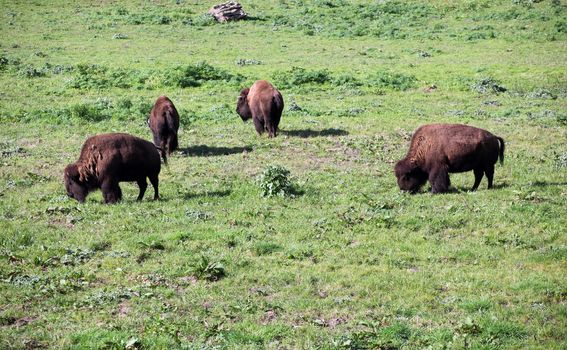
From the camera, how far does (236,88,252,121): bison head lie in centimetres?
2559

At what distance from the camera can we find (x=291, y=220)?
14.6 meters

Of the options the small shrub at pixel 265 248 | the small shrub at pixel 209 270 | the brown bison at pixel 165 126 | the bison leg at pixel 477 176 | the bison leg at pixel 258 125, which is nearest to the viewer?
the small shrub at pixel 209 270

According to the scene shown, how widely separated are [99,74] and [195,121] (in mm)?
10293

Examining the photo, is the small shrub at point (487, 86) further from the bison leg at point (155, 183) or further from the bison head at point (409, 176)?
the bison leg at point (155, 183)

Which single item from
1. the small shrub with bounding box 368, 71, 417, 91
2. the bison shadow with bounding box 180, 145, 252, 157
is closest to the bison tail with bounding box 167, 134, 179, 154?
the bison shadow with bounding box 180, 145, 252, 157

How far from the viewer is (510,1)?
54.4 metres

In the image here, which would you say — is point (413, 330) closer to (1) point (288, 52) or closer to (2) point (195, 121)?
(2) point (195, 121)

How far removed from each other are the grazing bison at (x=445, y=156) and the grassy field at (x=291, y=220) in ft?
1.69

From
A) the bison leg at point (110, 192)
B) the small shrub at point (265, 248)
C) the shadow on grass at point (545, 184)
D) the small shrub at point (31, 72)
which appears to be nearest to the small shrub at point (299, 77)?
the small shrub at point (31, 72)

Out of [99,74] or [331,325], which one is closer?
[331,325]

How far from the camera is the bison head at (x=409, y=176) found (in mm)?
16953

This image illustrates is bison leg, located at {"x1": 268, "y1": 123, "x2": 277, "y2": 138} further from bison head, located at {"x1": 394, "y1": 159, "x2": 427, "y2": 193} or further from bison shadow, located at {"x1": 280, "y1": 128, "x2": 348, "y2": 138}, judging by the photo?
bison head, located at {"x1": 394, "y1": 159, "x2": 427, "y2": 193}

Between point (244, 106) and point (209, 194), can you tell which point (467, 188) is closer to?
point (209, 194)

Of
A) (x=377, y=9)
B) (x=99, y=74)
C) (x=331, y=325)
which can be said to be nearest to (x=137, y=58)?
(x=99, y=74)
